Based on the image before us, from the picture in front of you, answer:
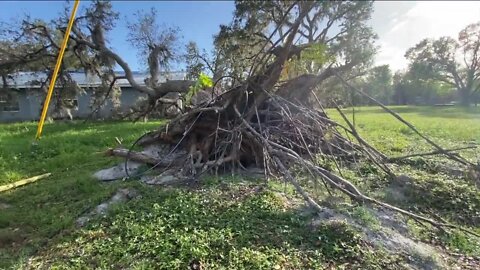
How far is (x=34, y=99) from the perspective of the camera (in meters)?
17.5

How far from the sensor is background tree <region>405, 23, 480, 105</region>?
32125mm

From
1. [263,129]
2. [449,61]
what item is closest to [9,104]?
[263,129]

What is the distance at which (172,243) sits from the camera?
283cm

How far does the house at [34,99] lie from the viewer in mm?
15203

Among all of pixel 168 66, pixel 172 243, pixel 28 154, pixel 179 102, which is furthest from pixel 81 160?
pixel 168 66

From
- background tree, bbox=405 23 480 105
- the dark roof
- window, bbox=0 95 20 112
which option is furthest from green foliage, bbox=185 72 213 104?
background tree, bbox=405 23 480 105

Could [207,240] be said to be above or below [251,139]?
below

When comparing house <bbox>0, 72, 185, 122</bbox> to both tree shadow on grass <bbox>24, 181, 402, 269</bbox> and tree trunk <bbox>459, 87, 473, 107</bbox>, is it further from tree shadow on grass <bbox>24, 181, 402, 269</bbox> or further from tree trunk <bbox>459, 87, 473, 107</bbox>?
tree trunk <bbox>459, 87, 473, 107</bbox>

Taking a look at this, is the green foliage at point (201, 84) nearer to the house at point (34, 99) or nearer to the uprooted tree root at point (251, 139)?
the uprooted tree root at point (251, 139)

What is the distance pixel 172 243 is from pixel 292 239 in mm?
1093

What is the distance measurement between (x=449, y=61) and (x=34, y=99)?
37071mm

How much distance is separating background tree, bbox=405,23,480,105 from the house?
2730 cm

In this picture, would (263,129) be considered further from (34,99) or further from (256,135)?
(34,99)

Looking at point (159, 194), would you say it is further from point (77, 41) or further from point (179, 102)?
point (77, 41)
